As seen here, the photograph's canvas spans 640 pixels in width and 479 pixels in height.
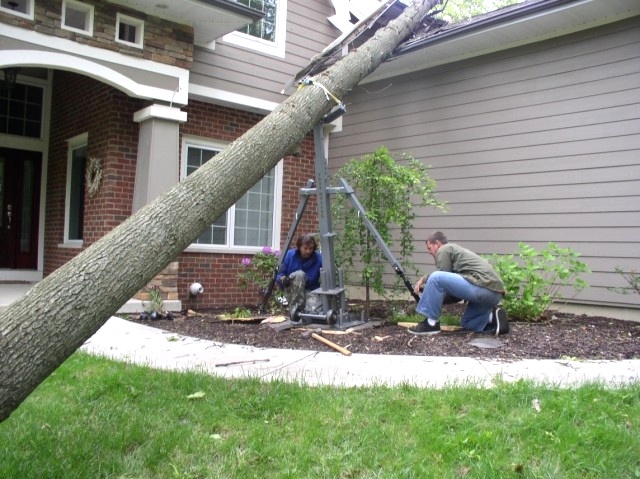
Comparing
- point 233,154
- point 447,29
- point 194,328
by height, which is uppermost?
point 447,29

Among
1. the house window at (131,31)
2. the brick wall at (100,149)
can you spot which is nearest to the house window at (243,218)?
the brick wall at (100,149)

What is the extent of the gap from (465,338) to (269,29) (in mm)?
6498

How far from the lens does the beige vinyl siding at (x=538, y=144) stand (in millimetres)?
7238

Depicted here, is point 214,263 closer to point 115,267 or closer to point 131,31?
point 131,31

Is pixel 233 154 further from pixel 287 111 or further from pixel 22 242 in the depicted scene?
pixel 22 242

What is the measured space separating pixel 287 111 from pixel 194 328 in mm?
3136

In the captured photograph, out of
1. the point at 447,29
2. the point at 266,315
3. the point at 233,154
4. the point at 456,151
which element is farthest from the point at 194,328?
the point at 447,29

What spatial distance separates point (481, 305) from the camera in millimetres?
6180

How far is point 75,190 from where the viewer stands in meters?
9.53

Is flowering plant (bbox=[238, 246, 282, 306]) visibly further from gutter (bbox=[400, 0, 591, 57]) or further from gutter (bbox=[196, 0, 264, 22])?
gutter (bbox=[400, 0, 591, 57])

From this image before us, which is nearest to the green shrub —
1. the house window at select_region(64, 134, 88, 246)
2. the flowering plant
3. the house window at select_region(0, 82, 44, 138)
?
the flowering plant

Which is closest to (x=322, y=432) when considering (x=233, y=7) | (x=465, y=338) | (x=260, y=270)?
(x=465, y=338)

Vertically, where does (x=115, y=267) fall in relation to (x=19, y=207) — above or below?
below

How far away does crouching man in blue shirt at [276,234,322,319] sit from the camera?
707 cm
